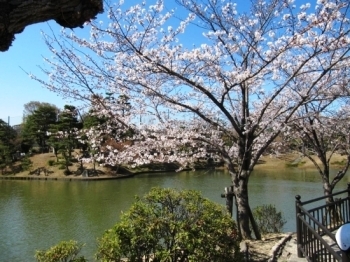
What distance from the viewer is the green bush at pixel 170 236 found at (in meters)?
3.64

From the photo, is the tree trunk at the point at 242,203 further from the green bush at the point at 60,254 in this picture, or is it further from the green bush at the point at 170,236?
the green bush at the point at 60,254

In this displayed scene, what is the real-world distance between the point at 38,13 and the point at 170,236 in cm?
266

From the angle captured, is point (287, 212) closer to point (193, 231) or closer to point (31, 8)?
point (193, 231)

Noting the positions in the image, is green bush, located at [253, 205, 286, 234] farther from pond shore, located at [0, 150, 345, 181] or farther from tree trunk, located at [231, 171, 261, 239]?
pond shore, located at [0, 150, 345, 181]

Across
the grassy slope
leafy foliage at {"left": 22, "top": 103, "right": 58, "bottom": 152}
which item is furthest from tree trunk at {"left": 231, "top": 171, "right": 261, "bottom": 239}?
leafy foliage at {"left": 22, "top": 103, "right": 58, "bottom": 152}

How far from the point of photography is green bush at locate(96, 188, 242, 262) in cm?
364

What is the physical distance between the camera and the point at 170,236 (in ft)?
→ 12.4

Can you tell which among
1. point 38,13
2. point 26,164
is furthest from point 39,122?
point 38,13

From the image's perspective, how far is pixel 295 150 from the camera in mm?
8336

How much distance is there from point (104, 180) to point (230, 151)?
870 inches

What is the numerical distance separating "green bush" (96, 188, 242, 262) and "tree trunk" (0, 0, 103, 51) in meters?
2.24

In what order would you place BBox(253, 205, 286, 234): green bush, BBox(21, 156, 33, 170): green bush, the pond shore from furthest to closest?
BBox(21, 156, 33, 170): green bush < the pond shore < BBox(253, 205, 286, 234): green bush

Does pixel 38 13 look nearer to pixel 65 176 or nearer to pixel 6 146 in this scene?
pixel 65 176

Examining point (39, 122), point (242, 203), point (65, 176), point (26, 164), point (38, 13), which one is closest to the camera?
point (38, 13)
